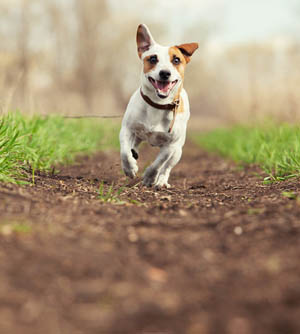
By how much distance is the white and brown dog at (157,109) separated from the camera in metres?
3.52

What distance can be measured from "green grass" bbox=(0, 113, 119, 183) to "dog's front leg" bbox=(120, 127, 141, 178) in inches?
31.1

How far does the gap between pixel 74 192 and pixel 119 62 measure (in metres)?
16.8

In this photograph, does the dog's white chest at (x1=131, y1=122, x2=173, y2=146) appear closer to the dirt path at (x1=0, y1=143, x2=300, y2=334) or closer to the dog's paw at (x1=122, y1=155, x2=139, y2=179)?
the dog's paw at (x1=122, y1=155, x2=139, y2=179)

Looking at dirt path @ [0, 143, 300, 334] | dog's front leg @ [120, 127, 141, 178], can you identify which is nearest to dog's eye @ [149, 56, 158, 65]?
dog's front leg @ [120, 127, 141, 178]

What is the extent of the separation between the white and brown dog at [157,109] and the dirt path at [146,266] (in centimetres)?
91

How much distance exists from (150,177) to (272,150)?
7.17 ft

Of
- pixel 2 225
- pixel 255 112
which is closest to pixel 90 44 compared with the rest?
pixel 255 112

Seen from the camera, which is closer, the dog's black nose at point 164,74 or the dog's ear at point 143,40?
the dog's black nose at point 164,74

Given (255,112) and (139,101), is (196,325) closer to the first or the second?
(139,101)

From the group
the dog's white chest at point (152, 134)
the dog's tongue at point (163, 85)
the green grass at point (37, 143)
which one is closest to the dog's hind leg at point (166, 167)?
the dog's white chest at point (152, 134)

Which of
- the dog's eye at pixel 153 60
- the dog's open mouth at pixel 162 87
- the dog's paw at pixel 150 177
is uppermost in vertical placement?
the dog's eye at pixel 153 60

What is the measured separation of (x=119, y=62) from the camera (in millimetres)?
19250

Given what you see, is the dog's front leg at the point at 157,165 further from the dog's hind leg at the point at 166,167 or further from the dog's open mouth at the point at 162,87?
the dog's open mouth at the point at 162,87

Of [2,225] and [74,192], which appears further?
[74,192]
